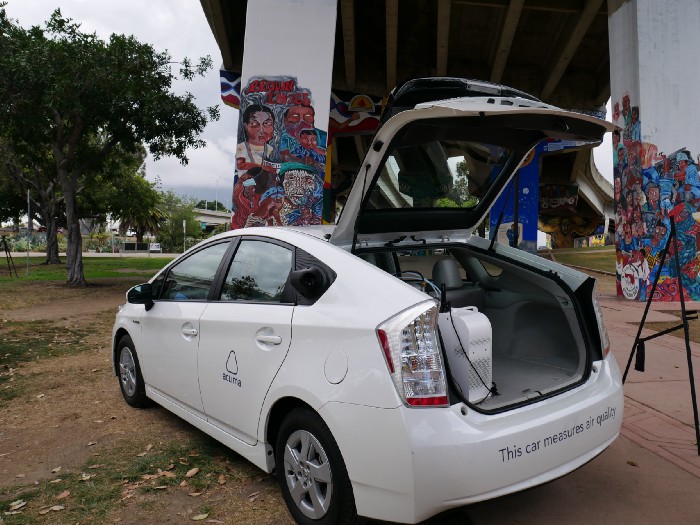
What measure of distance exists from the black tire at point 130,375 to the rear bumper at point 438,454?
258cm

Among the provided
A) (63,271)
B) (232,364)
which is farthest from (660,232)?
(63,271)

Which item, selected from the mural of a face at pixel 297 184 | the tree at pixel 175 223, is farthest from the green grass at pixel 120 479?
the tree at pixel 175 223

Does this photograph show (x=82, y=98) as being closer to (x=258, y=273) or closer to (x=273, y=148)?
(x=273, y=148)

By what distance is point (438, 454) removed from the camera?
2199 millimetres

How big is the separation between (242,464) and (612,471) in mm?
2294

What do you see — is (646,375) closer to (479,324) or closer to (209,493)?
(479,324)

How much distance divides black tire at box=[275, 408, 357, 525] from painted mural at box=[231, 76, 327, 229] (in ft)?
31.7

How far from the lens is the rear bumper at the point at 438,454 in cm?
220

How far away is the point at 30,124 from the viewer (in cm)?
1401

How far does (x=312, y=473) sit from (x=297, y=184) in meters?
10.3

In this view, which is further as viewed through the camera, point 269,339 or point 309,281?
point 269,339

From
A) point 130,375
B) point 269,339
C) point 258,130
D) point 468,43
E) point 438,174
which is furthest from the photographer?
point 468,43

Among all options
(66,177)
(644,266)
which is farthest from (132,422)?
(66,177)

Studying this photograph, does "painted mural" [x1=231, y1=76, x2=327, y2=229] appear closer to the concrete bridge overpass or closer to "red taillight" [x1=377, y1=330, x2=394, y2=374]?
the concrete bridge overpass
